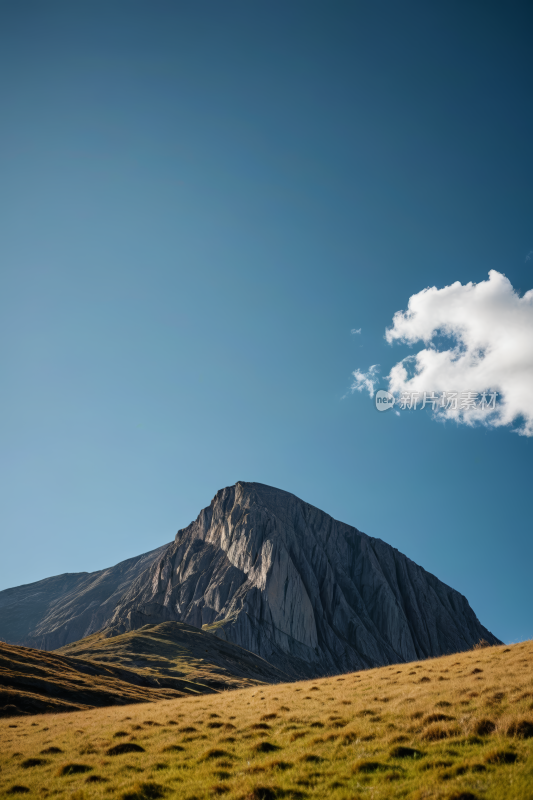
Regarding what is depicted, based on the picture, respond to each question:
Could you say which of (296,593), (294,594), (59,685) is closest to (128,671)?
(59,685)

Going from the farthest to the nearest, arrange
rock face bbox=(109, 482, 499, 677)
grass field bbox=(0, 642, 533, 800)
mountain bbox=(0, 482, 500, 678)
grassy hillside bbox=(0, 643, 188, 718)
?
rock face bbox=(109, 482, 499, 677) < mountain bbox=(0, 482, 500, 678) < grassy hillside bbox=(0, 643, 188, 718) < grass field bbox=(0, 642, 533, 800)

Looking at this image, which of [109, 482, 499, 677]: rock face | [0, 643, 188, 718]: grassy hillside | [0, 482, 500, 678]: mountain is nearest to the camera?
[0, 643, 188, 718]: grassy hillside

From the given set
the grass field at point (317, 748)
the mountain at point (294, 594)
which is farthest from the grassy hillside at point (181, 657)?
the grass field at point (317, 748)

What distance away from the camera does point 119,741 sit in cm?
1730

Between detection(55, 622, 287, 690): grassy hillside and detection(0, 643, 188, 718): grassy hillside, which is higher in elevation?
detection(0, 643, 188, 718): grassy hillside

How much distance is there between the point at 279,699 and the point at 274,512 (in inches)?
6308

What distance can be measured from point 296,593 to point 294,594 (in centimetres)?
96

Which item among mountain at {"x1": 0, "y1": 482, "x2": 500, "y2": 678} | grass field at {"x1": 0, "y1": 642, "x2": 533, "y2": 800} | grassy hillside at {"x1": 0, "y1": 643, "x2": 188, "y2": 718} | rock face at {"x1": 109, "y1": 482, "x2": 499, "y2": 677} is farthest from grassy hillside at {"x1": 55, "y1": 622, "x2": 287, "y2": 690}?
grass field at {"x1": 0, "y1": 642, "x2": 533, "y2": 800}

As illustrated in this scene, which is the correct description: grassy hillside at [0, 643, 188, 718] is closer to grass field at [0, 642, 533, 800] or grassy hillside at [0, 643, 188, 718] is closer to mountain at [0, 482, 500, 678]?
grass field at [0, 642, 533, 800]

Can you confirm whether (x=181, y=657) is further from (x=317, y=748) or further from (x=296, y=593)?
(x=317, y=748)

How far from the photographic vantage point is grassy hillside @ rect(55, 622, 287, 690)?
66.9 m

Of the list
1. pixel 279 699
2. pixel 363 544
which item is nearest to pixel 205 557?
pixel 363 544

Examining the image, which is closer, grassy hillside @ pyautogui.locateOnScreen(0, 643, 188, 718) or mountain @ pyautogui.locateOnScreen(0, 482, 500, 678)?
grassy hillside @ pyautogui.locateOnScreen(0, 643, 188, 718)

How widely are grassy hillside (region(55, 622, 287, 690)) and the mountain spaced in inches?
999
